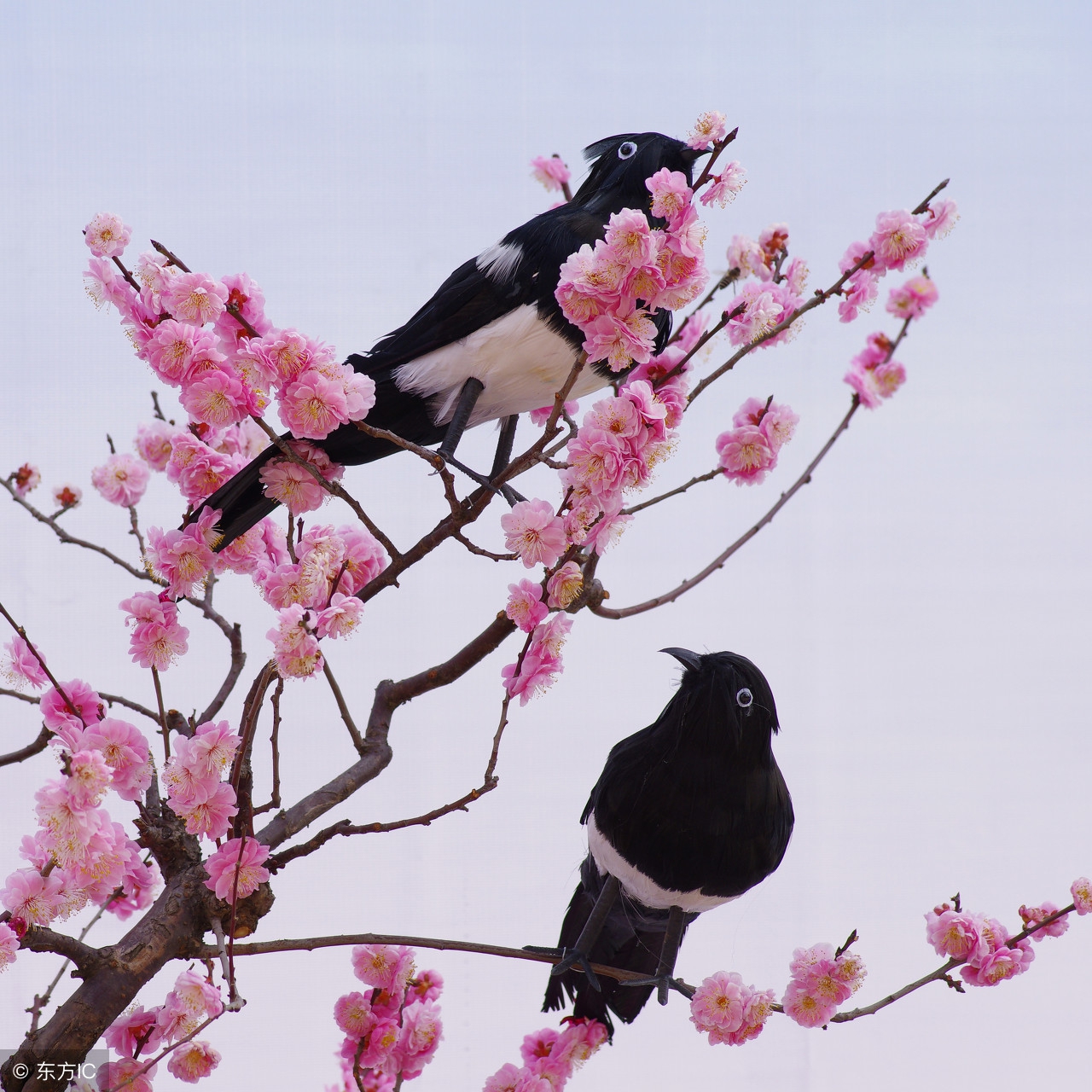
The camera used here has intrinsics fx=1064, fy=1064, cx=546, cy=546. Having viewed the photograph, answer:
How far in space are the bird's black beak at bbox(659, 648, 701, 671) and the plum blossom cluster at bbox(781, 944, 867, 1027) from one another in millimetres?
376

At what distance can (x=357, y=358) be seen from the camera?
1.20 metres

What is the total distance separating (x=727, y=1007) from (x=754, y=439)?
0.67m

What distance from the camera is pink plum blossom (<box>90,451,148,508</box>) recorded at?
159cm

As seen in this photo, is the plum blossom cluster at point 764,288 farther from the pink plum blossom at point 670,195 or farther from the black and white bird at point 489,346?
the pink plum blossom at point 670,195

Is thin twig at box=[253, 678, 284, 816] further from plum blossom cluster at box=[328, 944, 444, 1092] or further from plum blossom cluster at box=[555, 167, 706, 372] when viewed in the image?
plum blossom cluster at box=[555, 167, 706, 372]

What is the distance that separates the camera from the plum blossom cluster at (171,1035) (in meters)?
1.16

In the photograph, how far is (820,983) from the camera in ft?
4.00

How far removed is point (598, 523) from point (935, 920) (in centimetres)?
65

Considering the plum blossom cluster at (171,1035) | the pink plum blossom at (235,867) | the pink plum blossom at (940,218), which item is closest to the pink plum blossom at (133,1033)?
the plum blossom cluster at (171,1035)

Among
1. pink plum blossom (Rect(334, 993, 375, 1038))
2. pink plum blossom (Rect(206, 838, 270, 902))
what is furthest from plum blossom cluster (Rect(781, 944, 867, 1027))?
→ pink plum blossom (Rect(206, 838, 270, 902))

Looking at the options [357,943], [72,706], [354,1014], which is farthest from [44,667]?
[354,1014]

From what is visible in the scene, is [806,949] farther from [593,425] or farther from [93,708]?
[93,708]

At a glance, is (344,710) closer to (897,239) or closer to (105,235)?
(105,235)

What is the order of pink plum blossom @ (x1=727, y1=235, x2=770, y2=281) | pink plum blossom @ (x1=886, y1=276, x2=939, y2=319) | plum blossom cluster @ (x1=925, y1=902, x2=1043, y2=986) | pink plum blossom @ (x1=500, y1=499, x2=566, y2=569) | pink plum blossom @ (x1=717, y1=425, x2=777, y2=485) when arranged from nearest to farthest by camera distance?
pink plum blossom @ (x1=500, y1=499, x2=566, y2=569) < plum blossom cluster @ (x1=925, y1=902, x2=1043, y2=986) < pink plum blossom @ (x1=717, y1=425, x2=777, y2=485) < pink plum blossom @ (x1=727, y1=235, x2=770, y2=281) < pink plum blossom @ (x1=886, y1=276, x2=939, y2=319)
